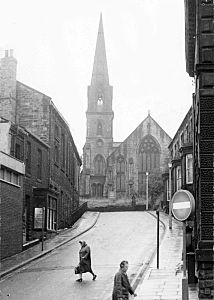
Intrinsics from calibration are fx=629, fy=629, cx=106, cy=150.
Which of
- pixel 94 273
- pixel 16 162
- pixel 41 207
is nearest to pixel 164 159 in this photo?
pixel 41 207

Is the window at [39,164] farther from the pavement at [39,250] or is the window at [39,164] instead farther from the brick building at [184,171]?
the brick building at [184,171]

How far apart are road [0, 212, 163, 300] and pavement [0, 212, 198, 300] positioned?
501 mm

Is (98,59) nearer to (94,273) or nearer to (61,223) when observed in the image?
(61,223)

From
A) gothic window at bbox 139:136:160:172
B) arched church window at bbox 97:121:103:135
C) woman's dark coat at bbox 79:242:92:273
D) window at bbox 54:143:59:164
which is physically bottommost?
woman's dark coat at bbox 79:242:92:273

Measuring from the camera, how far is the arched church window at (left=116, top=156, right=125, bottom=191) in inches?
3809

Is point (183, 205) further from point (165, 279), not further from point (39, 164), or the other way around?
point (39, 164)

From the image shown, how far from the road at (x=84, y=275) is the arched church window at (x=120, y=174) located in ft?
180

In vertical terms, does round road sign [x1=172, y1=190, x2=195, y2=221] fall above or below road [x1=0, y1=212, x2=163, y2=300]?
above

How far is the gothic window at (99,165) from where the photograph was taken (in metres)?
105

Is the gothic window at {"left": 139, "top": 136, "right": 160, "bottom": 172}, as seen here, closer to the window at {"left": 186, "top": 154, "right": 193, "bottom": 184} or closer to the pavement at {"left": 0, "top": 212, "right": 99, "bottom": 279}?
the pavement at {"left": 0, "top": 212, "right": 99, "bottom": 279}

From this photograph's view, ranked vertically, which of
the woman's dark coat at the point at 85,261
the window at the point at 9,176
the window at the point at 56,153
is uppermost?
the window at the point at 56,153

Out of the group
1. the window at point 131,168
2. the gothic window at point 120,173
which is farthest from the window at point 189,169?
the gothic window at point 120,173

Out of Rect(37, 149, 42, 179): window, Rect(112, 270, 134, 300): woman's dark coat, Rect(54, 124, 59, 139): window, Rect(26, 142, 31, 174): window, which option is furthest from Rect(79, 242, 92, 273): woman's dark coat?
Rect(54, 124, 59, 139): window

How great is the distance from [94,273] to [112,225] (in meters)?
23.1
